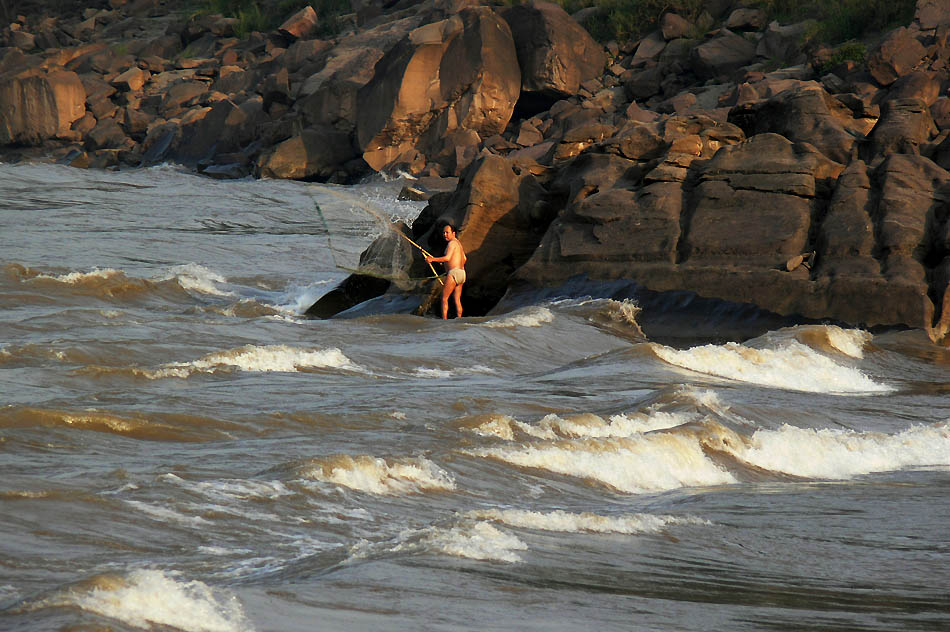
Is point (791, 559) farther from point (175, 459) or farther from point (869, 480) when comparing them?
point (175, 459)

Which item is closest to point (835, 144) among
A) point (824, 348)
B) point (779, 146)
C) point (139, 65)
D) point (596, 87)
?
point (779, 146)

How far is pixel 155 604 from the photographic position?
3818 millimetres

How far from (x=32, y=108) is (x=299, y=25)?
12216 mm

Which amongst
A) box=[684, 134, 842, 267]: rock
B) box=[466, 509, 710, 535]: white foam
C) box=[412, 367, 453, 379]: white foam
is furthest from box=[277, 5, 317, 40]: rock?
box=[466, 509, 710, 535]: white foam

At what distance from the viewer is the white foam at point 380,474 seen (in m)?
6.10

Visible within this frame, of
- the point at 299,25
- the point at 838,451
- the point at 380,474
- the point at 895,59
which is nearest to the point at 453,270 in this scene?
the point at 838,451

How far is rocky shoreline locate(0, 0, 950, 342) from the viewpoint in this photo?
13.8 metres

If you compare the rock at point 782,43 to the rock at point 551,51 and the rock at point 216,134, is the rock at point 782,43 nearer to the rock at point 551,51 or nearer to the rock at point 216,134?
the rock at point 551,51

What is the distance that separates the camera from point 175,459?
20.8ft

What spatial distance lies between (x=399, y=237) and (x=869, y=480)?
31.3 feet

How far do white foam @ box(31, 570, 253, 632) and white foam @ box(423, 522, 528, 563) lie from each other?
1.20 metres

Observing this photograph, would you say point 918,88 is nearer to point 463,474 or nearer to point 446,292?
point 446,292

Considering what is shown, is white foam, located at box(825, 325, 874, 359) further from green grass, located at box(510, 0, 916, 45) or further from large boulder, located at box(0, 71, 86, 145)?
large boulder, located at box(0, 71, 86, 145)

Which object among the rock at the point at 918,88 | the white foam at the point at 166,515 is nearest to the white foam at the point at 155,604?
the white foam at the point at 166,515
